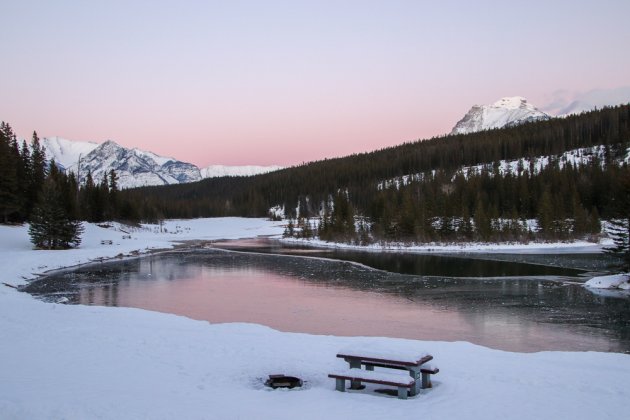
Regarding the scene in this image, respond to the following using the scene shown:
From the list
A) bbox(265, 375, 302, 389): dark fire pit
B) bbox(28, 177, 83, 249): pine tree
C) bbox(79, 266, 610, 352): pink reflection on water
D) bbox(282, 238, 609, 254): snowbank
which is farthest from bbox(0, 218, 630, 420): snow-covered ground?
bbox(282, 238, 609, 254): snowbank

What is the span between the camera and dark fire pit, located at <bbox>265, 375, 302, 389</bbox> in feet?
34.6

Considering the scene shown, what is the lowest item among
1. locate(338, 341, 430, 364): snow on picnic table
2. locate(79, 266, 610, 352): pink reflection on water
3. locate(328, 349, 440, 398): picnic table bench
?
locate(79, 266, 610, 352): pink reflection on water

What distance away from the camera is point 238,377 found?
448 inches

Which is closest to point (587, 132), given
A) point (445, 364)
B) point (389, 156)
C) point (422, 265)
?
point (389, 156)

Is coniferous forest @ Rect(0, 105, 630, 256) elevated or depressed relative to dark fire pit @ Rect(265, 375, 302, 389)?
elevated

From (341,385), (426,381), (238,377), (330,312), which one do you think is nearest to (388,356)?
(426,381)

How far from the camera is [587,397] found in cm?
995

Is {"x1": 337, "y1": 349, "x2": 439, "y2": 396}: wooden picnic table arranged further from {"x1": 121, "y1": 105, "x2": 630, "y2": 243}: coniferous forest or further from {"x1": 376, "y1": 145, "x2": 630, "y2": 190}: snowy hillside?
{"x1": 376, "y1": 145, "x2": 630, "y2": 190}: snowy hillside

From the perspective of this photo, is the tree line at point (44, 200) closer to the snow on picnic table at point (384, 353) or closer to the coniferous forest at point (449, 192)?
the coniferous forest at point (449, 192)

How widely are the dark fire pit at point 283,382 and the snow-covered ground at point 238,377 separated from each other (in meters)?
0.26

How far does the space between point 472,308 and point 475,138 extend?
168 m

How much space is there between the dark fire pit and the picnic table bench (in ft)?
2.91

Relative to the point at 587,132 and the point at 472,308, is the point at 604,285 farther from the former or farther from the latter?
the point at 587,132

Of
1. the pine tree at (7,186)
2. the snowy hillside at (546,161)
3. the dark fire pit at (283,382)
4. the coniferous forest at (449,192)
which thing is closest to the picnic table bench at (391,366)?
the dark fire pit at (283,382)
